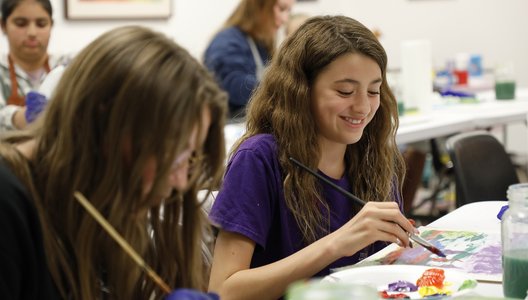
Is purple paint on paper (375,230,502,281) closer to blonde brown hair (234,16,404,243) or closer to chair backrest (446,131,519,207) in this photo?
blonde brown hair (234,16,404,243)

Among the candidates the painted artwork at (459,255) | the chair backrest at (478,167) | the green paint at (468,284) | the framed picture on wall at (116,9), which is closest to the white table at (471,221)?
the painted artwork at (459,255)

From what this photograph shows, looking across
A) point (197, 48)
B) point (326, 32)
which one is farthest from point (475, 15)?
point (326, 32)

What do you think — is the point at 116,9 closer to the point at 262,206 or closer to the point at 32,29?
the point at 32,29

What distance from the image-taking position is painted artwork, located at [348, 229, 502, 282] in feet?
5.31

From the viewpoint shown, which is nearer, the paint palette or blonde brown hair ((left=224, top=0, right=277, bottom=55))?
the paint palette

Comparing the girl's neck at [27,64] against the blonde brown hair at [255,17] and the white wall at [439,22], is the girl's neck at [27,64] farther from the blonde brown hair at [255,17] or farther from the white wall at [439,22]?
the white wall at [439,22]

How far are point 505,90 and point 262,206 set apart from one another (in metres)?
2.95

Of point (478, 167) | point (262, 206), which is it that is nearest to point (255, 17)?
point (478, 167)

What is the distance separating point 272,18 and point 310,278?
8.34ft

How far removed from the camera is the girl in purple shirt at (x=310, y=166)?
5.49 ft

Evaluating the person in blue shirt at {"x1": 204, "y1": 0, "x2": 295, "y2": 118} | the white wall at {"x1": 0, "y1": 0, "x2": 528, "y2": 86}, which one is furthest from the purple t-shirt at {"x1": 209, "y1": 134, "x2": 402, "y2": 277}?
the white wall at {"x1": 0, "y1": 0, "x2": 528, "y2": 86}

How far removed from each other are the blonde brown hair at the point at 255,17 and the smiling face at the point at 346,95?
2149 millimetres

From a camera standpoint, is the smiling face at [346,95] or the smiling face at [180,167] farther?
the smiling face at [346,95]

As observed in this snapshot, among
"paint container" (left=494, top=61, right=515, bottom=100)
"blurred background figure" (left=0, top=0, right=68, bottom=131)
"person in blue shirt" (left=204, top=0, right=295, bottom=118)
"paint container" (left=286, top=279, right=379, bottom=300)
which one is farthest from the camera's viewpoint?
"paint container" (left=494, top=61, right=515, bottom=100)
